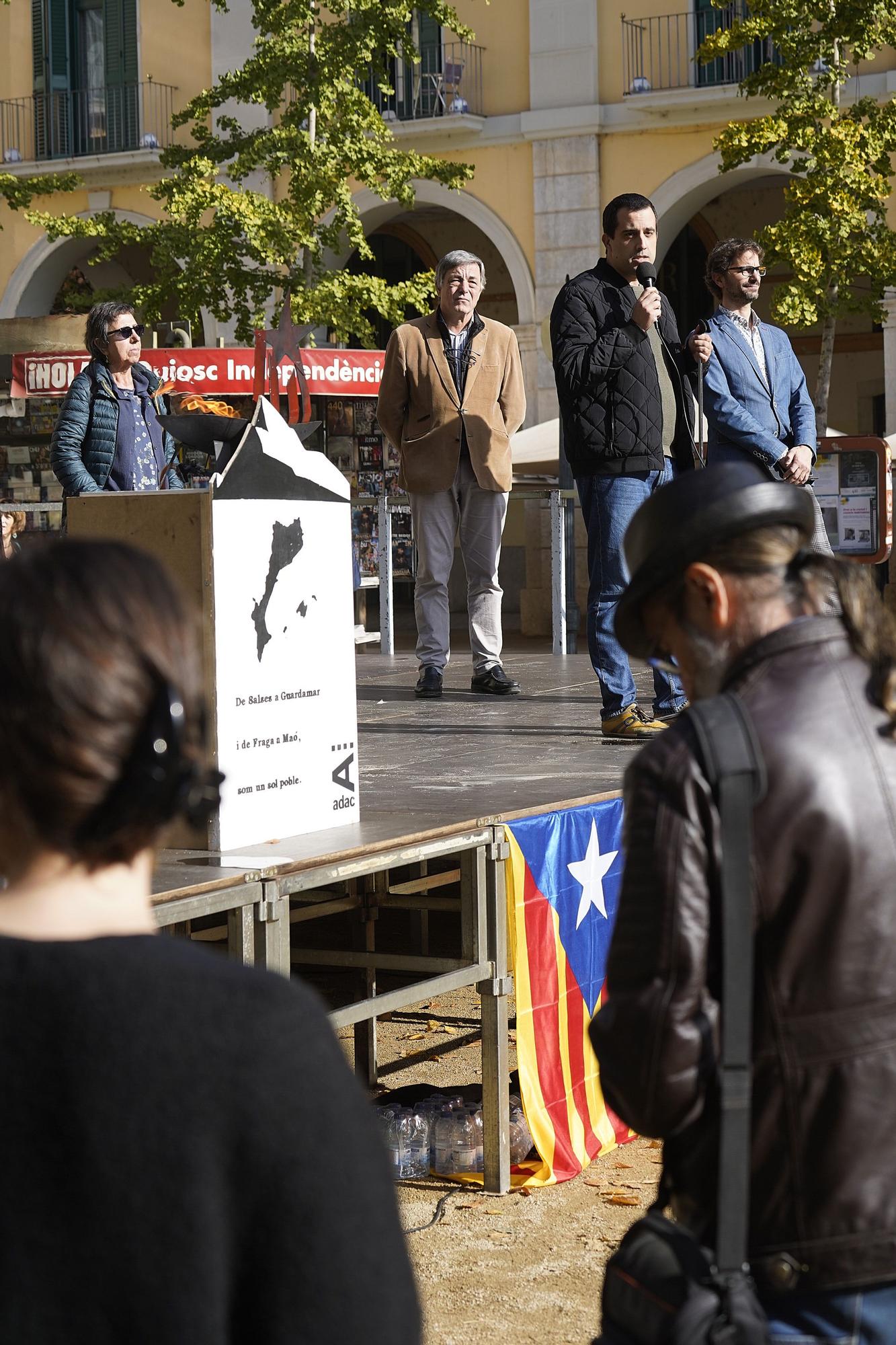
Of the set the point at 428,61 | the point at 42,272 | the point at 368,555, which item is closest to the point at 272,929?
the point at 368,555

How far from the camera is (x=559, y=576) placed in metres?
12.6

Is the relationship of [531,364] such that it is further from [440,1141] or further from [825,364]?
[440,1141]

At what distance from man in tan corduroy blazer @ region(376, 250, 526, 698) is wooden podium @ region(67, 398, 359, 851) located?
3541 millimetres

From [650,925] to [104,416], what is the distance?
6175mm

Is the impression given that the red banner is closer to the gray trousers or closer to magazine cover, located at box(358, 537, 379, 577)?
→ magazine cover, located at box(358, 537, 379, 577)

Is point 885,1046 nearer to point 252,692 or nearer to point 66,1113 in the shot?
point 66,1113

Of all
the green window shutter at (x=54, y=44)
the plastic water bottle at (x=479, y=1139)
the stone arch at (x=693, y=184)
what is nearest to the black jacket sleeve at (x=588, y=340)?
the plastic water bottle at (x=479, y=1139)

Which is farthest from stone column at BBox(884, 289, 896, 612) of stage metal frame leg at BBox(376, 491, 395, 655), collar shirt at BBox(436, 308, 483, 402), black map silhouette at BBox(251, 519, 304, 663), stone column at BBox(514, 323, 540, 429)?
Result: black map silhouette at BBox(251, 519, 304, 663)

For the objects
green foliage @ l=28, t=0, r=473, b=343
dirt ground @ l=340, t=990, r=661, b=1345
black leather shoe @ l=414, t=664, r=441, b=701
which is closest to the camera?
dirt ground @ l=340, t=990, r=661, b=1345

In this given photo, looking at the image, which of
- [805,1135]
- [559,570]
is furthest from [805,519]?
[559,570]

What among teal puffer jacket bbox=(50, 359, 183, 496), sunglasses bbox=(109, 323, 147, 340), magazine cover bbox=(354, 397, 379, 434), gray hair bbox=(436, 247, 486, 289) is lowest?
teal puffer jacket bbox=(50, 359, 183, 496)

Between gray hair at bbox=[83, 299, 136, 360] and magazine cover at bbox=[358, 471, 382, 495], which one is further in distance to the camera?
magazine cover at bbox=[358, 471, 382, 495]

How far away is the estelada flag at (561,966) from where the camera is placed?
5090mm

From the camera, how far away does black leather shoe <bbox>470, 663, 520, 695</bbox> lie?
8.50m
